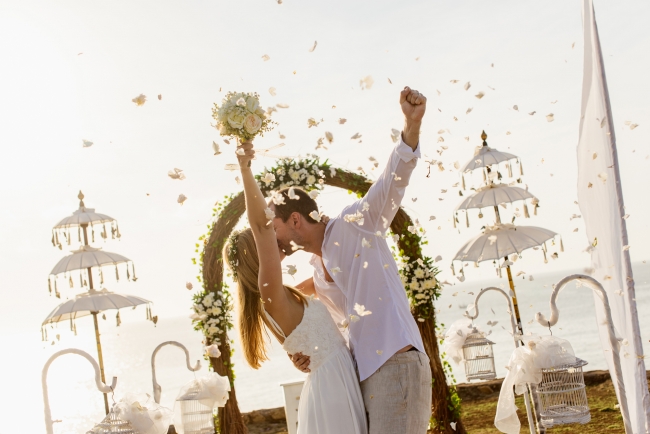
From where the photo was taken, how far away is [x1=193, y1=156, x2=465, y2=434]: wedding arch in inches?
288

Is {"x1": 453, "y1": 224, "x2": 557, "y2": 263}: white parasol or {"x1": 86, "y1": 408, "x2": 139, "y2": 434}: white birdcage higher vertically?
{"x1": 453, "y1": 224, "x2": 557, "y2": 263}: white parasol

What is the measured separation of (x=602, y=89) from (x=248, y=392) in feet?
70.4

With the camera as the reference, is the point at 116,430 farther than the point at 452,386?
No

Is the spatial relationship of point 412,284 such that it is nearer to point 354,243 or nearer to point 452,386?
point 452,386

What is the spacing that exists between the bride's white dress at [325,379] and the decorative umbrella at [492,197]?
442cm

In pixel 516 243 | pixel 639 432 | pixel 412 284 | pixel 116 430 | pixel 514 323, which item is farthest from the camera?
pixel 412 284

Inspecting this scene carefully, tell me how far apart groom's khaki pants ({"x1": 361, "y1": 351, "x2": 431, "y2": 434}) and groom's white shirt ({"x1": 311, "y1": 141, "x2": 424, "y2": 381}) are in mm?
47

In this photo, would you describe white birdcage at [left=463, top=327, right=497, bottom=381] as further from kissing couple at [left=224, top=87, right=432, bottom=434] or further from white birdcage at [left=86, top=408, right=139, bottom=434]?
kissing couple at [left=224, top=87, right=432, bottom=434]

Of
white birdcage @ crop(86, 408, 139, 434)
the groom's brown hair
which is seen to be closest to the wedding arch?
white birdcage @ crop(86, 408, 139, 434)

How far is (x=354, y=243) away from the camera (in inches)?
116

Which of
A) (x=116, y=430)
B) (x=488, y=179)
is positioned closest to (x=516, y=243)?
(x=488, y=179)

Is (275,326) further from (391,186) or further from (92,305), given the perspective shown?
(92,305)

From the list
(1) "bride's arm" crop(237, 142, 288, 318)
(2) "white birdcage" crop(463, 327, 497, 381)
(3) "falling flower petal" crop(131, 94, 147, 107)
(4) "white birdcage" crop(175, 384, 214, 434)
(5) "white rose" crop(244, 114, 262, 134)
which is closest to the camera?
(1) "bride's arm" crop(237, 142, 288, 318)

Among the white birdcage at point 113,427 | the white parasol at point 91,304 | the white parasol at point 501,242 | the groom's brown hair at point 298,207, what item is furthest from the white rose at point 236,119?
the white parasol at point 91,304
